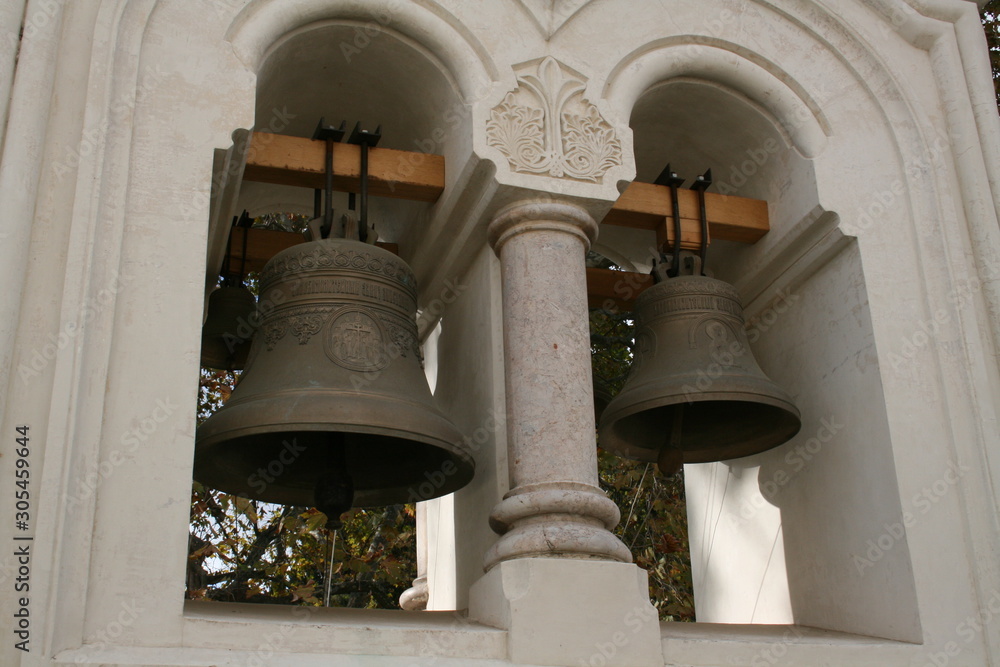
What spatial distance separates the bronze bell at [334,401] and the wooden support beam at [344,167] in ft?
1.32

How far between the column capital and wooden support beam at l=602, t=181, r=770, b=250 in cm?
71

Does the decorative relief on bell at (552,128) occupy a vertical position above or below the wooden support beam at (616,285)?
above

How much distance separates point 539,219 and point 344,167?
3.03 feet

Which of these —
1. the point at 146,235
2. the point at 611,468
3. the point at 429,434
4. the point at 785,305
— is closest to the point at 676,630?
the point at 429,434

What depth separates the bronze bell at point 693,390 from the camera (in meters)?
5.91

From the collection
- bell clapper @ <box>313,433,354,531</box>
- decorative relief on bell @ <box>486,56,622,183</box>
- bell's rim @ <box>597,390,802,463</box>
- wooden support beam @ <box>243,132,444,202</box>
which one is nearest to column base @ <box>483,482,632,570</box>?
bell clapper @ <box>313,433,354,531</box>

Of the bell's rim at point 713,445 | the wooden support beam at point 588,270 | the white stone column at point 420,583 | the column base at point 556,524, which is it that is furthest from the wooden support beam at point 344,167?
the white stone column at point 420,583

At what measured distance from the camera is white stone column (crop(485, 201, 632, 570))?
4961mm

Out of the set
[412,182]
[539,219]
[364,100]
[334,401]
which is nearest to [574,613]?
[334,401]

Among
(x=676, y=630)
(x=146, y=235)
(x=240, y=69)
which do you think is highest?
(x=240, y=69)

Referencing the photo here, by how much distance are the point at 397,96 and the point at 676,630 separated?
9.38ft

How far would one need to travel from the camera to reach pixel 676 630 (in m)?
5.26

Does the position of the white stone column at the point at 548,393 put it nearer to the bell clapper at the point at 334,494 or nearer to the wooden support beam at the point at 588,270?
the bell clapper at the point at 334,494

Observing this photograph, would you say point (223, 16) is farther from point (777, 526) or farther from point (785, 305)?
point (777, 526)
